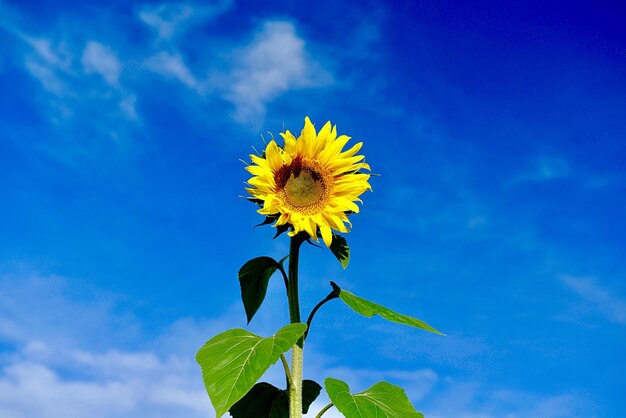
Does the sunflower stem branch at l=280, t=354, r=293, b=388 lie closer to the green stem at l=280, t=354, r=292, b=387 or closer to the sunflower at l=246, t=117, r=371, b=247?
the green stem at l=280, t=354, r=292, b=387

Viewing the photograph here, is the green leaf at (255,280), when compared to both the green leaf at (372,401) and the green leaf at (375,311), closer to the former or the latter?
the green leaf at (375,311)

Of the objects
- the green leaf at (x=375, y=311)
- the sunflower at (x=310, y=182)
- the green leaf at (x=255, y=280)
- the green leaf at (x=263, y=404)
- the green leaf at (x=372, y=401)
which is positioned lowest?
the green leaf at (x=372, y=401)

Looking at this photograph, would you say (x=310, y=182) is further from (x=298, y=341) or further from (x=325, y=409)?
(x=325, y=409)

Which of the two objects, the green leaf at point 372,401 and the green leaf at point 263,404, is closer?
the green leaf at point 372,401

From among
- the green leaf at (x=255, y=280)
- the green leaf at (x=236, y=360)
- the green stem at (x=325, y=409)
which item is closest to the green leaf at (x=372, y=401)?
the green stem at (x=325, y=409)

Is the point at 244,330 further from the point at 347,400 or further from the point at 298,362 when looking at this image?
the point at 347,400

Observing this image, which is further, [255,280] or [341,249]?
[255,280]

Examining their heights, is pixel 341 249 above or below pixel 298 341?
above

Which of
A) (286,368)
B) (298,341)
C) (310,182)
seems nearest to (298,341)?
(298,341)
